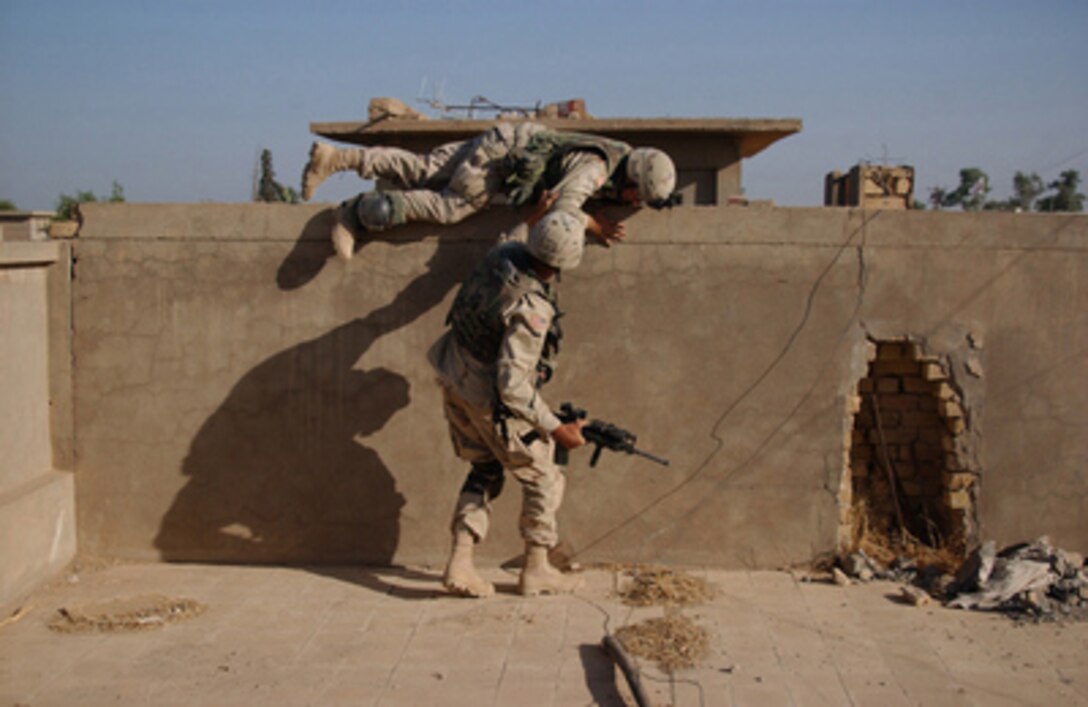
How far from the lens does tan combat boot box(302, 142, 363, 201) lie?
19.3 ft

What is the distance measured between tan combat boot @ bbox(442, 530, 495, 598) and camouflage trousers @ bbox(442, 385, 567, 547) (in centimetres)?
6

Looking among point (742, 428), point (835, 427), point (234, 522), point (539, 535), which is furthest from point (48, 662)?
point (835, 427)

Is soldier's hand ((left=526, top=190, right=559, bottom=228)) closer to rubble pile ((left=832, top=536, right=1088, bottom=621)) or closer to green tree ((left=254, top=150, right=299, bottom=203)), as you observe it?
rubble pile ((left=832, top=536, right=1088, bottom=621))

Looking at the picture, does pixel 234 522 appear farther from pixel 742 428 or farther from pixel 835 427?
pixel 835 427

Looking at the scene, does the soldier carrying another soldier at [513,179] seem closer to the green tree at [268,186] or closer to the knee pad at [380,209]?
the knee pad at [380,209]

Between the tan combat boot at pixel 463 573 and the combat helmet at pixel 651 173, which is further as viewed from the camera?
the combat helmet at pixel 651 173

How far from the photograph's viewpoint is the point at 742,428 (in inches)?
233

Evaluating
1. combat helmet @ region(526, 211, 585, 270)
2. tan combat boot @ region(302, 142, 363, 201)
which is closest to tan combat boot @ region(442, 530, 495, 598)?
combat helmet @ region(526, 211, 585, 270)

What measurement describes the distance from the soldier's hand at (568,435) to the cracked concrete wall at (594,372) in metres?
0.84

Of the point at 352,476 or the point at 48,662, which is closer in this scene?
the point at 48,662

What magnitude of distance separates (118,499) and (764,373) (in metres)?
3.73

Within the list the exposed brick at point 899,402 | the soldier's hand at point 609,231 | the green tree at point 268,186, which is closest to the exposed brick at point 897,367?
the exposed brick at point 899,402

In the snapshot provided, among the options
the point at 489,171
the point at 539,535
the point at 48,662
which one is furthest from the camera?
the point at 489,171

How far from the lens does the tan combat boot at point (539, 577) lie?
545 cm
